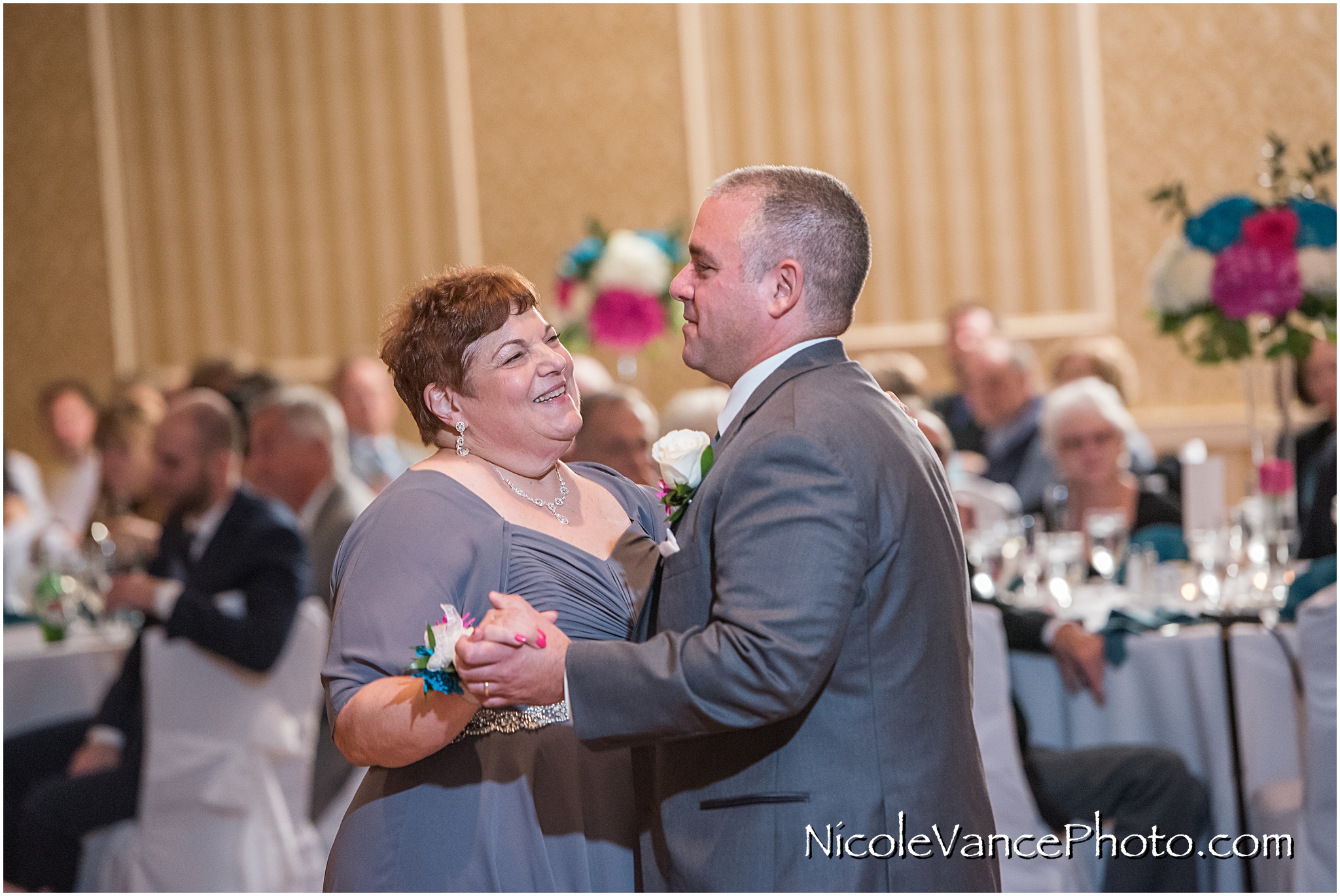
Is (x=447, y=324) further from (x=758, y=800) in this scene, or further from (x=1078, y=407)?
(x=1078, y=407)

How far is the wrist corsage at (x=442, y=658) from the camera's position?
158cm

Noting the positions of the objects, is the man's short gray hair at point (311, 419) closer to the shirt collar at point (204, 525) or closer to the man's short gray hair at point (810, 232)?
the shirt collar at point (204, 525)

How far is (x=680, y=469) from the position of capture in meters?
1.71

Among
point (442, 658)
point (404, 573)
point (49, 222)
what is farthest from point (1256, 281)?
point (49, 222)

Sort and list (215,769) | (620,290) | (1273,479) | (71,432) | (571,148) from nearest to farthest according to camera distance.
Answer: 1. (215,769)
2. (1273,479)
3. (620,290)
4. (71,432)
5. (571,148)

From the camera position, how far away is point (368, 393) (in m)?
6.00

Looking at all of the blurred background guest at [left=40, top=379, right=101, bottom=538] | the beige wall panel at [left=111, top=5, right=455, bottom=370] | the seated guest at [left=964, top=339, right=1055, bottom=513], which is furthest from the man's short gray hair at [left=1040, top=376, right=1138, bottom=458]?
the blurred background guest at [left=40, top=379, right=101, bottom=538]

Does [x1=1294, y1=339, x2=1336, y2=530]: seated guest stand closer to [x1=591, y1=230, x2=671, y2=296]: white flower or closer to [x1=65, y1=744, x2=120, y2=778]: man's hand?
[x1=591, y1=230, x2=671, y2=296]: white flower

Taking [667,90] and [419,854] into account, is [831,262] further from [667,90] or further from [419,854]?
[667,90]

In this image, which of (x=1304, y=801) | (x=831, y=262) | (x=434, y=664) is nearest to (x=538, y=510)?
(x=434, y=664)

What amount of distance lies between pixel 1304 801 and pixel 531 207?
5995 millimetres

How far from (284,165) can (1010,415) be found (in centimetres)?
475

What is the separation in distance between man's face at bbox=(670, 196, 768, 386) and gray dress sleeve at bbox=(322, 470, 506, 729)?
0.40 meters

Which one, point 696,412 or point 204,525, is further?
point 204,525
